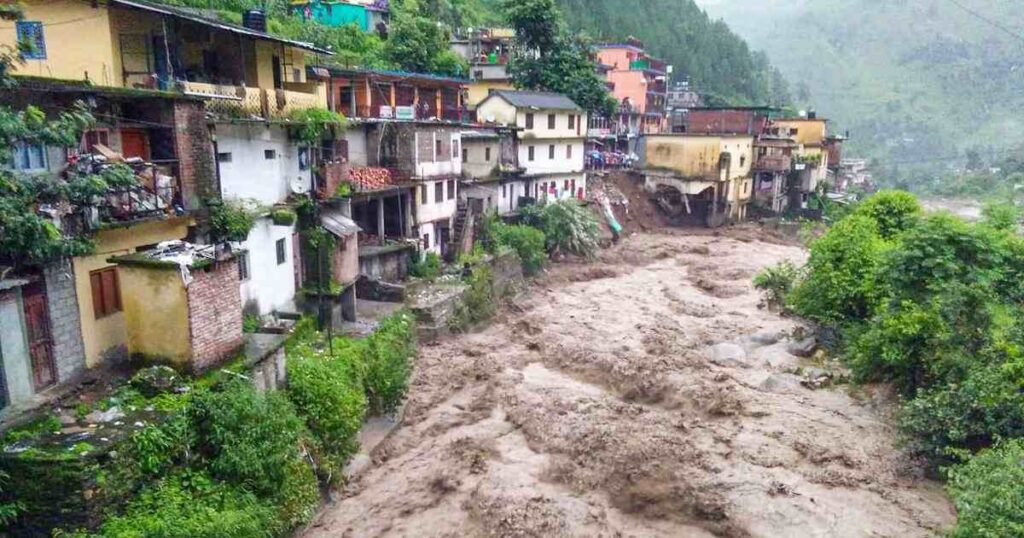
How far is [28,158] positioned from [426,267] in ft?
53.5

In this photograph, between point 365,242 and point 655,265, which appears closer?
point 365,242

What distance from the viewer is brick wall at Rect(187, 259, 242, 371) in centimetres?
1335

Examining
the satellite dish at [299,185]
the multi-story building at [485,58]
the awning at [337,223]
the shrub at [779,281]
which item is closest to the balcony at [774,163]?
the multi-story building at [485,58]

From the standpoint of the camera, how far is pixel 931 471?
1623 centimetres

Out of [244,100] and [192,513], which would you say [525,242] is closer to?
[244,100]

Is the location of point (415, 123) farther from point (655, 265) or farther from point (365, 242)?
point (655, 265)

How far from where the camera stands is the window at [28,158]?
40.5ft

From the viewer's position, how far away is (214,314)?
1386 cm

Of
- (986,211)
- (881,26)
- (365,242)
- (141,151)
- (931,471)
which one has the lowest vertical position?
(931,471)

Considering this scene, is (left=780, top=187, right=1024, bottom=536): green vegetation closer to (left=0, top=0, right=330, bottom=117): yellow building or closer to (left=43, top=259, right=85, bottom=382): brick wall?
(left=43, top=259, right=85, bottom=382): brick wall

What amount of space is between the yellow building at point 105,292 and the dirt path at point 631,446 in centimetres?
584

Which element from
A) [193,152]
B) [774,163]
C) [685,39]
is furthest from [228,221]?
[685,39]

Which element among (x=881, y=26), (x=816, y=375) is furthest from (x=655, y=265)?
(x=881, y=26)

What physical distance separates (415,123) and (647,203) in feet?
86.2
